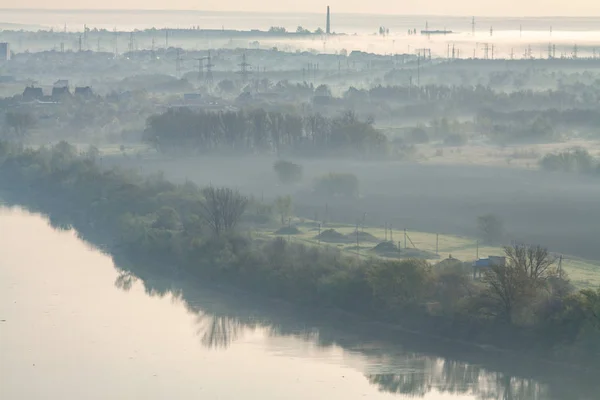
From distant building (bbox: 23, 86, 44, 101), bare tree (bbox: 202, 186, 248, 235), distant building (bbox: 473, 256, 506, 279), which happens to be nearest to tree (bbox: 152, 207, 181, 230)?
bare tree (bbox: 202, 186, 248, 235)

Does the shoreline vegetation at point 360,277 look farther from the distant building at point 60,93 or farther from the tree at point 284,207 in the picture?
the distant building at point 60,93

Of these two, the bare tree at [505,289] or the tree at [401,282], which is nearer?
the bare tree at [505,289]

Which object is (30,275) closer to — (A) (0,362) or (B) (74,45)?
(A) (0,362)

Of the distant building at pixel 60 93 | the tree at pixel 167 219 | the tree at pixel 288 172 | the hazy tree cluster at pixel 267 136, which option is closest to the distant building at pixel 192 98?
the distant building at pixel 60 93

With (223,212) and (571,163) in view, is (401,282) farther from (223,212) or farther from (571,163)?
(571,163)

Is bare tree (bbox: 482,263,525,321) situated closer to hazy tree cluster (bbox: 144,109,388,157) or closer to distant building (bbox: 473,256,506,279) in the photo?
distant building (bbox: 473,256,506,279)

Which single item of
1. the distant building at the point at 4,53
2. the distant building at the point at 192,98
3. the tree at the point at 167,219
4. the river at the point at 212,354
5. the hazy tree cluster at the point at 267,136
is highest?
the distant building at the point at 4,53
